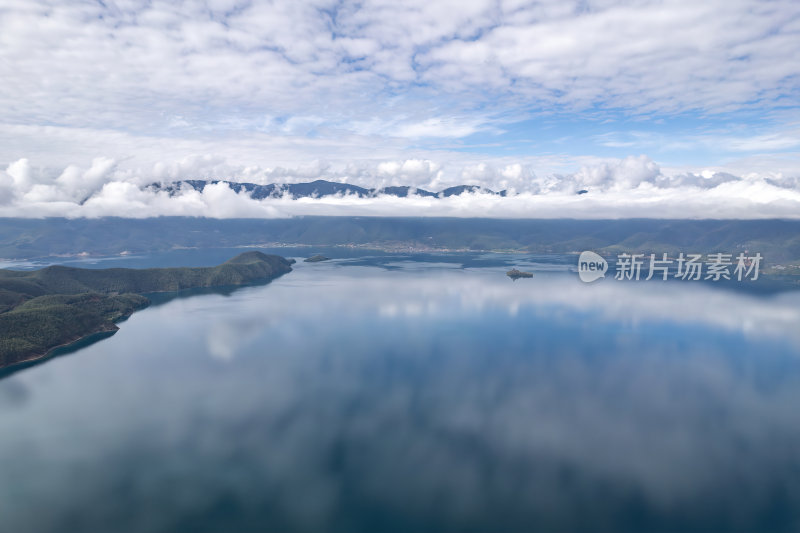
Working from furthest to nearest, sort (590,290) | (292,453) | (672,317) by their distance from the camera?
(590,290) → (672,317) → (292,453)

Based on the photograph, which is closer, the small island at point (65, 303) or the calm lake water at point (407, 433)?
the calm lake water at point (407, 433)

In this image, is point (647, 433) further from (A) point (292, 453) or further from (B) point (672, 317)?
(B) point (672, 317)

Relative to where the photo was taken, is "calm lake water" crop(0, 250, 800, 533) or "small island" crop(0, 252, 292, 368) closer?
"calm lake water" crop(0, 250, 800, 533)

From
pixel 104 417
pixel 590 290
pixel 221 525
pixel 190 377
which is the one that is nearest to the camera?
pixel 221 525

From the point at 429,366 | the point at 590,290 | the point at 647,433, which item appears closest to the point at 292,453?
the point at 429,366
